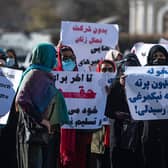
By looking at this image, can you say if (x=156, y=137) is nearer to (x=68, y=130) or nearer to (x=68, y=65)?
(x=68, y=130)

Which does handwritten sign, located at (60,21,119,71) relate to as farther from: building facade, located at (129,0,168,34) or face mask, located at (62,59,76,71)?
building facade, located at (129,0,168,34)

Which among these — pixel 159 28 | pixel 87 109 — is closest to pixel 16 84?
pixel 87 109

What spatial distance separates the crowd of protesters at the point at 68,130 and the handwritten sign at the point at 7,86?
0.39 ft

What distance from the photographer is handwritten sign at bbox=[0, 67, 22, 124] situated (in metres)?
9.33

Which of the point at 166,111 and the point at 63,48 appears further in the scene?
the point at 63,48

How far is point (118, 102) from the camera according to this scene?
356 inches

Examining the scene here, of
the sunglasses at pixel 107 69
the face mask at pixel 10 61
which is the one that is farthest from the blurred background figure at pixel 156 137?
the face mask at pixel 10 61

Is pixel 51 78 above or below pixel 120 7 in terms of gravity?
below

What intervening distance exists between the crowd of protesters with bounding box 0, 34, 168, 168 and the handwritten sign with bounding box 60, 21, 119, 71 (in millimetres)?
1287

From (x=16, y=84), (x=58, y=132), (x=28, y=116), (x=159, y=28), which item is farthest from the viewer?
(x=159, y=28)

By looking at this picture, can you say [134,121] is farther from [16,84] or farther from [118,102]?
[16,84]

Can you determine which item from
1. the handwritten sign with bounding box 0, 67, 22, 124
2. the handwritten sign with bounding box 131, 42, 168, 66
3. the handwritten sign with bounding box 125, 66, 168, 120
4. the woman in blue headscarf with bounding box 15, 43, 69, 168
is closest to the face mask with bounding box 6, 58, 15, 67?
the handwritten sign with bounding box 131, 42, 168, 66

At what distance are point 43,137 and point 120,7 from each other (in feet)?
220

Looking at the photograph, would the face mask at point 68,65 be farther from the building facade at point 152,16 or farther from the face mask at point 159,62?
the building facade at point 152,16
